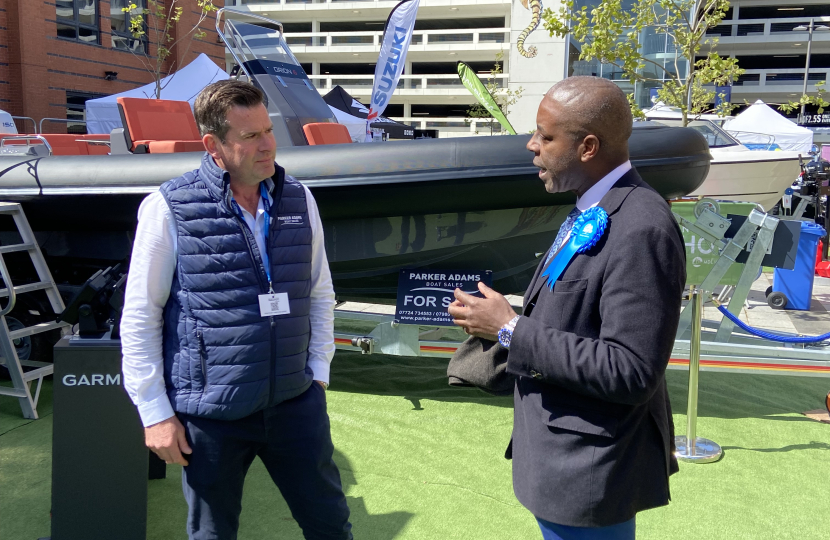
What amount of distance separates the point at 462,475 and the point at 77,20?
19.7 m

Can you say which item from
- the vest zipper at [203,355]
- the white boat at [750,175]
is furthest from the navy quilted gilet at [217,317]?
the white boat at [750,175]

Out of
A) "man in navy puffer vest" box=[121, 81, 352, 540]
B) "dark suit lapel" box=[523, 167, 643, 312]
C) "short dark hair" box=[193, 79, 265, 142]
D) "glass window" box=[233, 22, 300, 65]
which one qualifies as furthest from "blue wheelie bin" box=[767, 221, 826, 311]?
"short dark hair" box=[193, 79, 265, 142]

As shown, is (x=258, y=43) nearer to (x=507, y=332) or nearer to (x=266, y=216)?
(x=266, y=216)

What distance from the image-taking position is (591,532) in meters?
1.32

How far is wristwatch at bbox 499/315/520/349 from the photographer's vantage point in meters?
1.31

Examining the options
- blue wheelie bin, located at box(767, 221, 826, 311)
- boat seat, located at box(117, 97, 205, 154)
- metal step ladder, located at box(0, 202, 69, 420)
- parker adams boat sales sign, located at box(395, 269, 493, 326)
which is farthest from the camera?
blue wheelie bin, located at box(767, 221, 826, 311)

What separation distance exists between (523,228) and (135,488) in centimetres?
228

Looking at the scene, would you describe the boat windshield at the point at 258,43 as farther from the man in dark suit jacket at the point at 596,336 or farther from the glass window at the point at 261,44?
the man in dark suit jacket at the point at 596,336

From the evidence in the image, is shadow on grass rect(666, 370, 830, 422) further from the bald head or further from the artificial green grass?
the bald head

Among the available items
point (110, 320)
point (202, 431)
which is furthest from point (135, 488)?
point (202, 431)

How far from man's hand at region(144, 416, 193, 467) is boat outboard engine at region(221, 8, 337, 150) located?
3209 mm

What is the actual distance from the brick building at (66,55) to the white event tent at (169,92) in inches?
91.6

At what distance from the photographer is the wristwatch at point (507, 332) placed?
51.5 inches

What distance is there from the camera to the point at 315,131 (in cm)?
469
